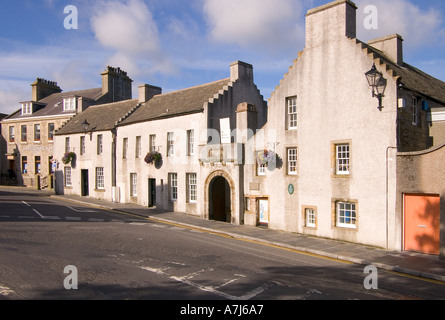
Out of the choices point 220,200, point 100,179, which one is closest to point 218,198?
point 220,200

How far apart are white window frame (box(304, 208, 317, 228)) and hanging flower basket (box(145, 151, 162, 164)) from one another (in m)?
12.5

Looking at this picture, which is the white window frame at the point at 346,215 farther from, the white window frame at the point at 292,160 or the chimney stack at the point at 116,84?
the chimney stack at the point at 116,84

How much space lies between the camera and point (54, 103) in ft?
146

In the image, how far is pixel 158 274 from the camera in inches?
409

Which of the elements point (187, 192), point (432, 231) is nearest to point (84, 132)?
point (187, 192)

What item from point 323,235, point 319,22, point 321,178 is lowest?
point 323,235

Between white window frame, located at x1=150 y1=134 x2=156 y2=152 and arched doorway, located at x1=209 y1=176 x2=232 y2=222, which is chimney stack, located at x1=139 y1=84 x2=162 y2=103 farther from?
arched doorway, located at x1=209 y1=176 x2=232 y2=222

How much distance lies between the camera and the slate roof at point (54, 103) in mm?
42306

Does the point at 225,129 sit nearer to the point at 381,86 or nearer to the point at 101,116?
the point at 381,86

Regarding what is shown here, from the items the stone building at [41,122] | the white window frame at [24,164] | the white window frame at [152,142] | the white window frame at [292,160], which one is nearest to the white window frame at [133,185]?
the white window frame at [152,142]

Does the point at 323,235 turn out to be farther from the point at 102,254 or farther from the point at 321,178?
the point at 102,254

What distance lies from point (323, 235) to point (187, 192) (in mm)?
10467

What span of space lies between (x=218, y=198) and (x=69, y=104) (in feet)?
85.5

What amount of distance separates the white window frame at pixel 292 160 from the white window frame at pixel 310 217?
1922mm
